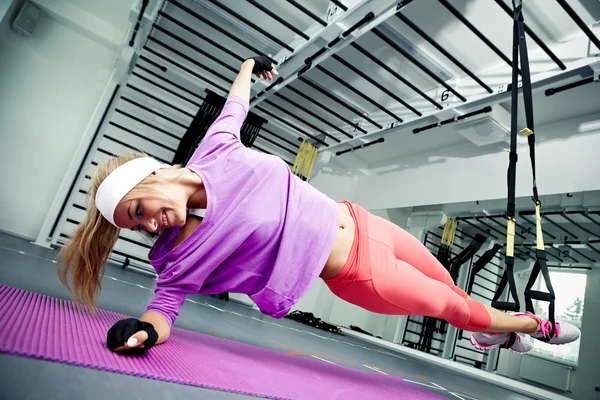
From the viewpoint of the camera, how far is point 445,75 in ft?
14.7

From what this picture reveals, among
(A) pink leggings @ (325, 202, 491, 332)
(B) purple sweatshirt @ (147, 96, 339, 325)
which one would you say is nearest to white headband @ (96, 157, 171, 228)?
(B) purple sweatshirt @ (147, 96, 339, 325)

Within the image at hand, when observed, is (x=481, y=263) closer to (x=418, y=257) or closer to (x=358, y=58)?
(x=358, y=58)

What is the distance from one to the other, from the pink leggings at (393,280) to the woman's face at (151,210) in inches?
30.3

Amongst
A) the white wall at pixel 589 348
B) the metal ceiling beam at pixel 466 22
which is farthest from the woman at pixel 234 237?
the white wall at pixel 589 348

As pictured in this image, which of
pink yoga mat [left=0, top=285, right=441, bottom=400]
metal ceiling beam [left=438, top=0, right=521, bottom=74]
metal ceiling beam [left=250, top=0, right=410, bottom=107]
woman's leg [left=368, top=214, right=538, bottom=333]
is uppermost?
metal ceiling beam [left=438, top=0, right=521, bottom=74]

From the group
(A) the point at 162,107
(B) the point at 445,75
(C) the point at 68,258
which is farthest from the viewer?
(A) the point at 162,107

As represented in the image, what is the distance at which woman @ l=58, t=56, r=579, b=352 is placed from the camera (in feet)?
4.49

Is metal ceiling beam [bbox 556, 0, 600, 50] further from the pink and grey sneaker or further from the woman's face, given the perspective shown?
the woman's face

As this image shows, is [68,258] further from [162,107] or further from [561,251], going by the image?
[561,251]

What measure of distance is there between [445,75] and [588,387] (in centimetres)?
494

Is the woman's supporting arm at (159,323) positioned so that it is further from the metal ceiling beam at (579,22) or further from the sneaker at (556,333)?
the metal ceiling beam at (579,22)

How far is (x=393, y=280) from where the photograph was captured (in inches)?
63.8

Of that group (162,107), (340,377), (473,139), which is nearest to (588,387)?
(473,139)

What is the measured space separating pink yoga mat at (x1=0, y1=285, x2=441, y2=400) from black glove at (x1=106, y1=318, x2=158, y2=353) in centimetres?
3
